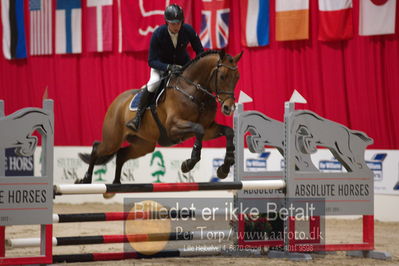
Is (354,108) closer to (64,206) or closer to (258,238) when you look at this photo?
(258,238)

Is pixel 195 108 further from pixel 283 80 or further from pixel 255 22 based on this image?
pixel 255 22

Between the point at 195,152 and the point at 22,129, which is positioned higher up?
the point at 22,129

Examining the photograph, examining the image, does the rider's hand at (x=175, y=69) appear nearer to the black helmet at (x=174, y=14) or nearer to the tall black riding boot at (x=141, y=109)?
the tall black riding boot at (x=141, y=109)

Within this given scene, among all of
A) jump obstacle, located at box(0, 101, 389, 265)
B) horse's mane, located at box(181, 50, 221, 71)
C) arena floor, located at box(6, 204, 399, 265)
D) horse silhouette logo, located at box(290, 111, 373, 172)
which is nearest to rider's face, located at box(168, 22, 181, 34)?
horse's mane, located at box(181, 50, 221, 71)

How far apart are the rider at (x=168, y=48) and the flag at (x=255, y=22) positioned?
405cm

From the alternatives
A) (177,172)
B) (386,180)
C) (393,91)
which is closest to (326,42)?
(393,91)

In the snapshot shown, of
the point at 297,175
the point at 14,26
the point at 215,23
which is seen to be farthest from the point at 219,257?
the point at 14,26

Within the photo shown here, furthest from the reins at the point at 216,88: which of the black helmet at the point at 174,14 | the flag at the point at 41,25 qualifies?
the flag at the point at 41,25

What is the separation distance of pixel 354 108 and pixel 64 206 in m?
5.20

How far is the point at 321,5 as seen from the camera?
9.34 metres

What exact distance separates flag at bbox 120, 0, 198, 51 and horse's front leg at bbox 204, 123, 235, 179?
A: 5.50 meters

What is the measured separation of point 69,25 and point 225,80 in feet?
23.8

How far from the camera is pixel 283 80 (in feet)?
32.6

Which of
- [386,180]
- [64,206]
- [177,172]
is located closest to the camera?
[386,180]
